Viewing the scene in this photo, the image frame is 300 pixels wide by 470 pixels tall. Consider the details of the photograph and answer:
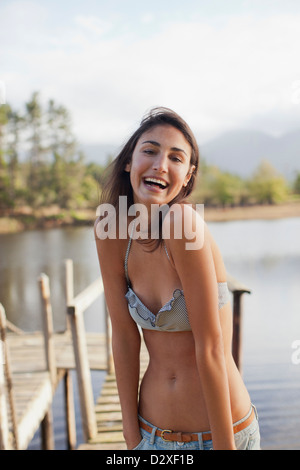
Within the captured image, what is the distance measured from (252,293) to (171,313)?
19.3 meters

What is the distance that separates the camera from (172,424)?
125cm

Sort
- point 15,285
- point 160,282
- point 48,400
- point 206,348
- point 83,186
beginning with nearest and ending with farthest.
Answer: point 206,348, point 160,282, point 48,400, point 15,285, point 83,186

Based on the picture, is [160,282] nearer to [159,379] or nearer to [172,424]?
[159,379]

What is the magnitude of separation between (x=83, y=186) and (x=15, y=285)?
23.2 m

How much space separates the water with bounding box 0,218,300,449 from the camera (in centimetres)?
776

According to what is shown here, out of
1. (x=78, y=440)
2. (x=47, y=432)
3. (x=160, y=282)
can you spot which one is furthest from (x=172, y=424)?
(x=78, y=440)

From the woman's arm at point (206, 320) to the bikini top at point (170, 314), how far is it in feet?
0.15

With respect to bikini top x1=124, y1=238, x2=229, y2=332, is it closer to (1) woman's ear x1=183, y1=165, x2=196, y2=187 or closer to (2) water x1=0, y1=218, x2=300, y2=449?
(1) woman's ear x1=183, y1=165, x2=196, y2=187

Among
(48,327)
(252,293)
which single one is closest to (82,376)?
(48,327)

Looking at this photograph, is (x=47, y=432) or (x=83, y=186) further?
(x=83, y=186)

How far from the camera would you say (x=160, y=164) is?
1271 millimetres

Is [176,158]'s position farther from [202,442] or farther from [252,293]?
[252,293]

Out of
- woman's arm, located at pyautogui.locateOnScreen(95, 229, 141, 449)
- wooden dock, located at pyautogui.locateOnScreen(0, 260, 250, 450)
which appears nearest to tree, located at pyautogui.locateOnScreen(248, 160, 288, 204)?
wooden dock, located at pyautogui.locateOnScreen(0, 260, 250, 450)

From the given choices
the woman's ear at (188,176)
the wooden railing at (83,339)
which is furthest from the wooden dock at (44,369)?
the woman's ear at (188,176)
